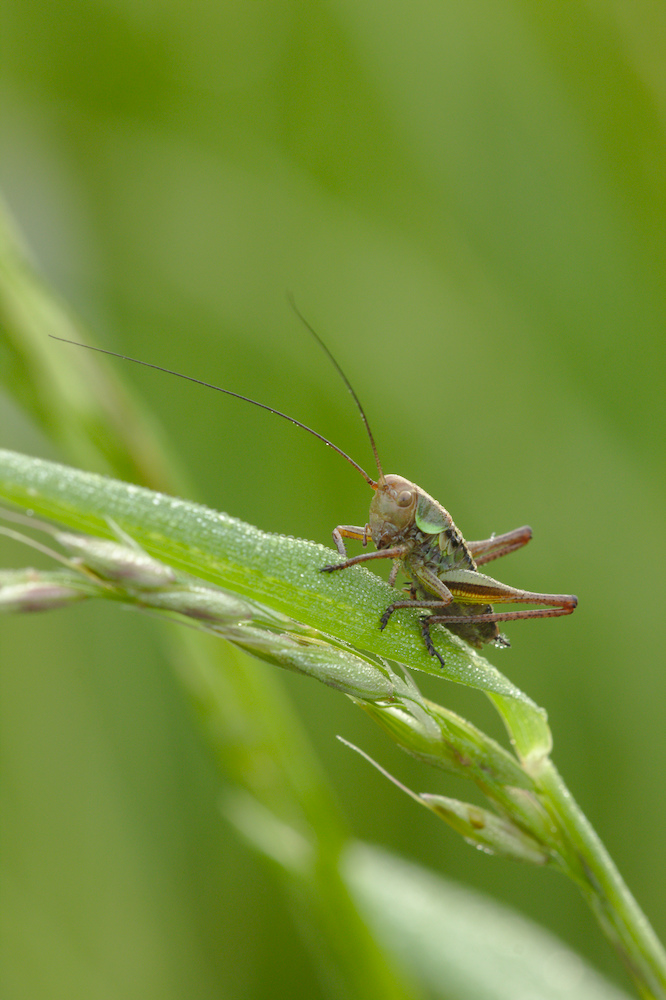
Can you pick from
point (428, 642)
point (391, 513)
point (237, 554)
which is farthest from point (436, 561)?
point (237, 554)

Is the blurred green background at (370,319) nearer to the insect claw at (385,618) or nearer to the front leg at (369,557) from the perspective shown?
the front leg at (369,557)

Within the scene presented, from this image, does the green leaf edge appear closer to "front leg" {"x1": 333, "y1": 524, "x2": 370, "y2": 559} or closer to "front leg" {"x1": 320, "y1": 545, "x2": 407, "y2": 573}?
"front leg" {"x1": 320, "y1": 545, "x2": 407, "y2": 573}

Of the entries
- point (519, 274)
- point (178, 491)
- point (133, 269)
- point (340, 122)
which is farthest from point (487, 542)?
point (340, 122)

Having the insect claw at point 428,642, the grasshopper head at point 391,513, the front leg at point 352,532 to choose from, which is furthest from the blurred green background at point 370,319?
the insect claw at point 428,642

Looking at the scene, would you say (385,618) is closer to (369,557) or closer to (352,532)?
(369,557)

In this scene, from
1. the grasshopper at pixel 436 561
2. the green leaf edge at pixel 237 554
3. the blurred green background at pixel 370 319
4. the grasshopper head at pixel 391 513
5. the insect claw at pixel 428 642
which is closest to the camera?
the green leaf edge at pixel 237 554

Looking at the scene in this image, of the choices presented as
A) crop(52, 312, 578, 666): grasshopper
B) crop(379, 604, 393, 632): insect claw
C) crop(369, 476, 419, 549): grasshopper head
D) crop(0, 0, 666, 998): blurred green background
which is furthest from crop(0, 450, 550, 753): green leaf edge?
crop(0, 0, 666, 998): blurred green background

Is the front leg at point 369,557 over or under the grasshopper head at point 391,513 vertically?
under
